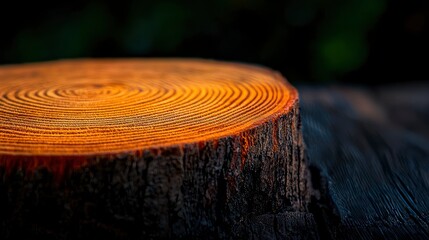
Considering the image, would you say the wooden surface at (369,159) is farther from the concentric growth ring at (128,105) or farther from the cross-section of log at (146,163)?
the concentric growth ring at (128,105)

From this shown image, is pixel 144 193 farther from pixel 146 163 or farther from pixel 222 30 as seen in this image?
pixel 222 30

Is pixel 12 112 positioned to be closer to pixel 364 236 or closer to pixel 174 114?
pixel 174 114

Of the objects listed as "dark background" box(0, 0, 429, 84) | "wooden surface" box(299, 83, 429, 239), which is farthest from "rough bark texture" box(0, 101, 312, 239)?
"dark background" box(0, 0, 429, 84)

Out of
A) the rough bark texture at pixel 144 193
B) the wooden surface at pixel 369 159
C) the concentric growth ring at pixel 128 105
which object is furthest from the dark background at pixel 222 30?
the rough bark texture at pixel 144 193

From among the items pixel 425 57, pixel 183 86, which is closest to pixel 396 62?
pixel 425 57

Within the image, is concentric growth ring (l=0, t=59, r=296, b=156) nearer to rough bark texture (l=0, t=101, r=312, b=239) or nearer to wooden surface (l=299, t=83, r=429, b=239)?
rough bark texture (l=0, t=101, r=312, b=239)

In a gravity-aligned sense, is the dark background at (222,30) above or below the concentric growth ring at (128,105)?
above

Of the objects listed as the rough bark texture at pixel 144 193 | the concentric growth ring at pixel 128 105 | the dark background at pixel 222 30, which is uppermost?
the dark background at pixel 222 30

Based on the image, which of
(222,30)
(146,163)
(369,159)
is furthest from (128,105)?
(222,30)
